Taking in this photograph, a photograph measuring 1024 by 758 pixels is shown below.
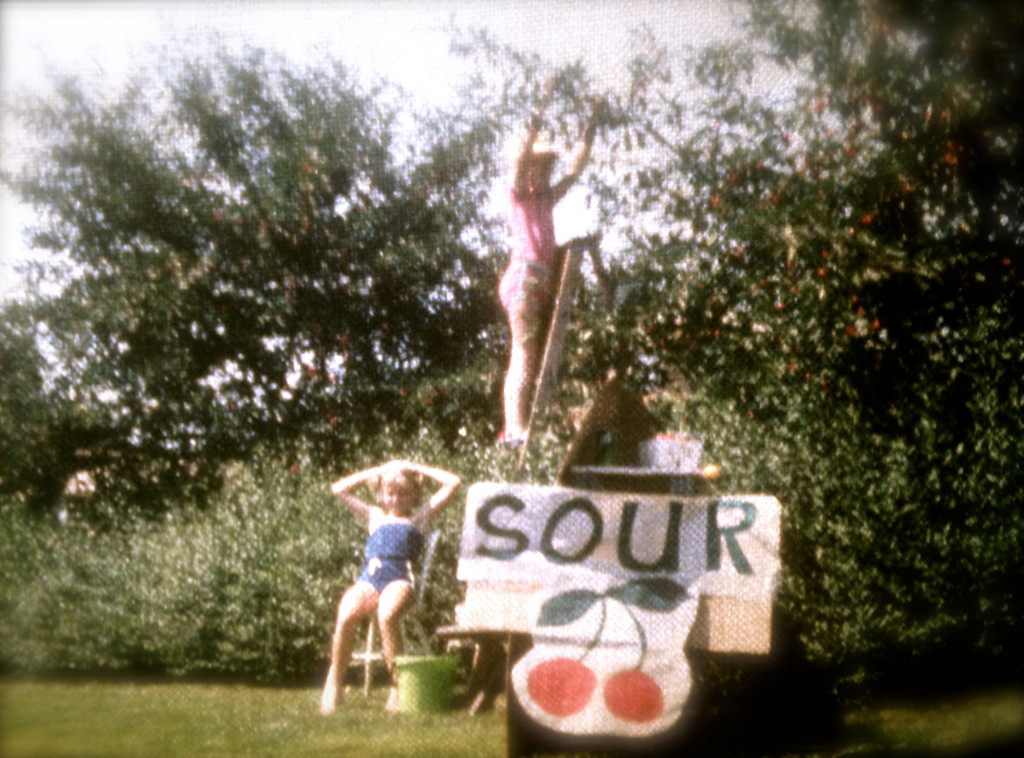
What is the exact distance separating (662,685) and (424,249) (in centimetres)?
220

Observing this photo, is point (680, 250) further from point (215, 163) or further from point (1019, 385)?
point (215, 163)

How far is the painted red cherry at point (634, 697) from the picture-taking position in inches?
71.0

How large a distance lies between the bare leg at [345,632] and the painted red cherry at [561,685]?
0.79 meters

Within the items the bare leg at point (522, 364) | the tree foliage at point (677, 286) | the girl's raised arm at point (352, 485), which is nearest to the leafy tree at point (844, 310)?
the tree foliage at point (677, 286)

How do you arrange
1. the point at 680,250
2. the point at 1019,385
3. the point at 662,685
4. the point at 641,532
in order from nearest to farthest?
the point at 662,685, the point at 641,532, the point at 1019,385, the point at 680,250

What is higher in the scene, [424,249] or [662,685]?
[424,249]

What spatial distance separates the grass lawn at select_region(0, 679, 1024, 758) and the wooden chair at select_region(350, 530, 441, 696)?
0.73 feet

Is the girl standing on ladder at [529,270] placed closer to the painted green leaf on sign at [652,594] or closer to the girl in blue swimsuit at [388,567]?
the girl in blue swimsuit at [388,567]

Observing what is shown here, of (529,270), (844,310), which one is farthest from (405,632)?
(844,310)

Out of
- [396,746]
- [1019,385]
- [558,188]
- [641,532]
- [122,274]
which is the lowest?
[396,746]

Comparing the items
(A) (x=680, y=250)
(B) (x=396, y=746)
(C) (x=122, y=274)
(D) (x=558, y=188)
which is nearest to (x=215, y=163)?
(C) (x=122, y=274)

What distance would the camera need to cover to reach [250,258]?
3.61 meters

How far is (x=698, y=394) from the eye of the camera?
294 cm

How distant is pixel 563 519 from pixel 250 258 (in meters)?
2.08
